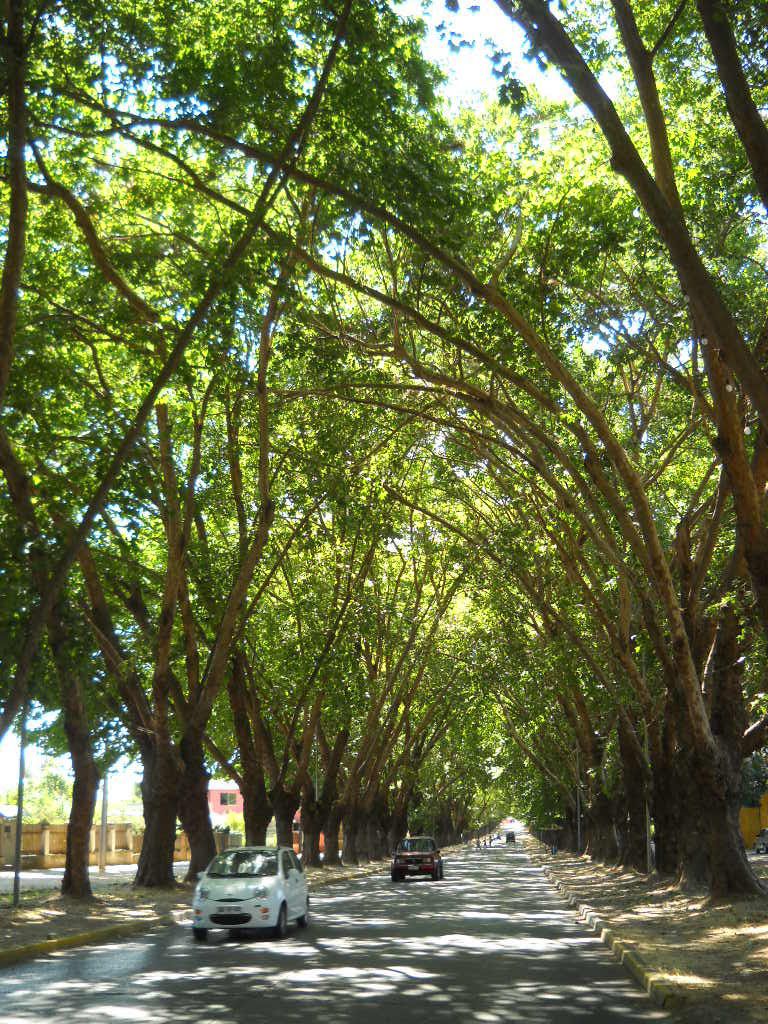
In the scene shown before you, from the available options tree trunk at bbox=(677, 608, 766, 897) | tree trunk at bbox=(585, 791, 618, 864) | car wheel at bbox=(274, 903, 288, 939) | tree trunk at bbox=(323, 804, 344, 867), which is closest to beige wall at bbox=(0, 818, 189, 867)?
tree trunk at bbox=(323, 804, 344, 867)

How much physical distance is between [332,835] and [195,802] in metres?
19.1

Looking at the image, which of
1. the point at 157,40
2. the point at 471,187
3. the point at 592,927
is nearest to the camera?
the point at 157,40

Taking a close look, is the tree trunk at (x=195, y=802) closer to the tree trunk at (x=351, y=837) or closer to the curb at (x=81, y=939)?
the curb at (x=81, y=939)

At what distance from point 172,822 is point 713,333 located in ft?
65.4

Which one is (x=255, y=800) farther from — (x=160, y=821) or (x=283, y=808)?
(x=160, y=821)

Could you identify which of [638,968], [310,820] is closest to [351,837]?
[310,820]

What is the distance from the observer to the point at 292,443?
73.8ft

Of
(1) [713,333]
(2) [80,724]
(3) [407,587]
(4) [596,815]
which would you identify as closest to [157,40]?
(1) [713,333]

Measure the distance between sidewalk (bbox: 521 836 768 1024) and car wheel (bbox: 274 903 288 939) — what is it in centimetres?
479

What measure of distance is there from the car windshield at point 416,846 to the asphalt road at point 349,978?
59.3 feet

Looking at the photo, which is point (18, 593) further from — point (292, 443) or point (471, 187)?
point (292, 443)

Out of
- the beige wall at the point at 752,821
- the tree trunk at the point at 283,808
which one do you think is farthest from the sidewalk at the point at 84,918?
the beige wall at the point at 752,821

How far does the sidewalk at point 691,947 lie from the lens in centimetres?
902

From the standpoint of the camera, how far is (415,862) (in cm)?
3662
